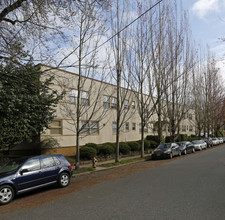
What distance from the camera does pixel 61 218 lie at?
4.84 m

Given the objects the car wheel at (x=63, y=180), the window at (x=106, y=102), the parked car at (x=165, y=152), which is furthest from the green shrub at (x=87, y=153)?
the car wheel at (x=63, y=180)

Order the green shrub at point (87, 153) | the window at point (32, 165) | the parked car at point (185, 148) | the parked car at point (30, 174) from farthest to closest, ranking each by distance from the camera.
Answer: the parked car at point (185, 148), the green shrub at point (87, 153), the window at point (32, 165), the parked car at point (30, 174)

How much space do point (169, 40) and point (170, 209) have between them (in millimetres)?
18566

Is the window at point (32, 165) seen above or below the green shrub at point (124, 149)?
above

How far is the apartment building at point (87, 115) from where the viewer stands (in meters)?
14.5

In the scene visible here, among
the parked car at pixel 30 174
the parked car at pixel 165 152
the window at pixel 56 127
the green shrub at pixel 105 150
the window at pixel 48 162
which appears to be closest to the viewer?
the parked car at pixel 30 174

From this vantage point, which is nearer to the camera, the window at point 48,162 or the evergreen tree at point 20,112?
the window at point 48,162

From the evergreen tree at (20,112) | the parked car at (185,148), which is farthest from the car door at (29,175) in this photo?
the parked car at (185,148)

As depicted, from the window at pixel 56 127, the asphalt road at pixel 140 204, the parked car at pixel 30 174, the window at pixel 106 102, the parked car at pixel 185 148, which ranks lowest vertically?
the parked car at pixel 185 148

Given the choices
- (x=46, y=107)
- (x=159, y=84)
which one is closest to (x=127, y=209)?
(x=46, y=107)

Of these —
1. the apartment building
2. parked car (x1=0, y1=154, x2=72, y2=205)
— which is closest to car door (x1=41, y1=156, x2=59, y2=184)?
parked car (x1=0, y1=154, x2=72, y2=205)

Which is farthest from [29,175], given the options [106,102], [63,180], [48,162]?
[106,102]

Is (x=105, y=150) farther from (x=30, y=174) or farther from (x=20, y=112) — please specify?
(x=30, y=174)

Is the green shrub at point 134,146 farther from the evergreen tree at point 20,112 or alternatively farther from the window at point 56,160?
the window at point 56,160
